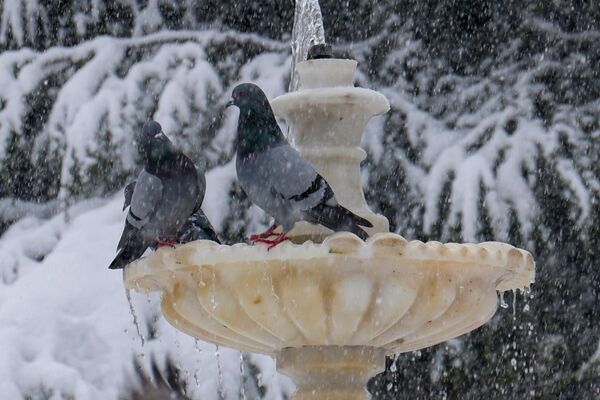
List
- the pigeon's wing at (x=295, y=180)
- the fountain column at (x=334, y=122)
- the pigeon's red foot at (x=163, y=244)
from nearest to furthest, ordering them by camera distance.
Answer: the pigeon's wing at (x=295, y=180) → the pigeon's red foot at (x=163, y=244) → the fountain column at (x=334, y=122)

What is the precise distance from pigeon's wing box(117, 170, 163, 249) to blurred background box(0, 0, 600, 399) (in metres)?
2.57

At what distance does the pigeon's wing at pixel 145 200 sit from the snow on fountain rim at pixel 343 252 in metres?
0.15

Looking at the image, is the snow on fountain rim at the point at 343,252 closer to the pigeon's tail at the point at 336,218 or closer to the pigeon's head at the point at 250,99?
the pigeon's tail at the point at 336,218

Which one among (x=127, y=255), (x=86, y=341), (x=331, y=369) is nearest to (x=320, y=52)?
(x=127, y=255)

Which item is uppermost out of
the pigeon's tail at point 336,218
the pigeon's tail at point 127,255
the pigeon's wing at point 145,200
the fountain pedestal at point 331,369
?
the pigeon's tail at point 336,218

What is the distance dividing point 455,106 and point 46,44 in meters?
2.36

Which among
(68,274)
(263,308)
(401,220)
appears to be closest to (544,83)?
(401,220)

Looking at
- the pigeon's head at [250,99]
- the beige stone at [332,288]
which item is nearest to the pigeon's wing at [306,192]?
the beige stone at [332,288]

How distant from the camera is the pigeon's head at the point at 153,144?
12.3 ft

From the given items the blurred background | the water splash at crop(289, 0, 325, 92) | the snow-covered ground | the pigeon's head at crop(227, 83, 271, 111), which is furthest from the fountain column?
the blurred background

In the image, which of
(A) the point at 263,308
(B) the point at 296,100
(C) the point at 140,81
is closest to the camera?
(A) the point at 263,308

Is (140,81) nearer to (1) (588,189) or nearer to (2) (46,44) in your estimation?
(2) (46,44)

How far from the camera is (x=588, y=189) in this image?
662 centimetres

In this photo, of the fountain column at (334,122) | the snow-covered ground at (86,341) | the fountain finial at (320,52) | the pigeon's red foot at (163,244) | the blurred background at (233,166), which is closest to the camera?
the pigeon's red foot at (163,244)
